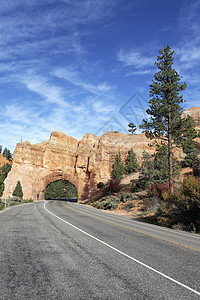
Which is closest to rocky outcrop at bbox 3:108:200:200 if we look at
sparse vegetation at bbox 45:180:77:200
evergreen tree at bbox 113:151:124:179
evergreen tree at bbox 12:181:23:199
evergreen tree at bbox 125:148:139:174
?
evergreen tree at bbox 12:181:23:199

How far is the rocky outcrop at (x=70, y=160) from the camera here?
51.9 m

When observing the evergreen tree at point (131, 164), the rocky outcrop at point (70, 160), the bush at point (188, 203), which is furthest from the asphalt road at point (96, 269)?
the rocky outcrop at point (70, 160)

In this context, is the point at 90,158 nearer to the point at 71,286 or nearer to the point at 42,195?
the point at 42,195

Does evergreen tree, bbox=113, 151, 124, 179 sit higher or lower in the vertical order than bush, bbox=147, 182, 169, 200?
higher

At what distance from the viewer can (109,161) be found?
58344 millimetres

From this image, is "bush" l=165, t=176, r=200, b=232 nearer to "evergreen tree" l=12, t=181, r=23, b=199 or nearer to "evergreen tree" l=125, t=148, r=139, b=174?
"evergreen tree" l=125, t=148, r=139, b=174

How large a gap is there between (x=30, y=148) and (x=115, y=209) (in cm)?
3405

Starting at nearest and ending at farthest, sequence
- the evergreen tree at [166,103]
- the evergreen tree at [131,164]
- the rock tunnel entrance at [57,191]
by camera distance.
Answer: the evergreen tree at [166,103]
the evergreen tree at [131,164]
the rock tunnel entrance at [57,191]

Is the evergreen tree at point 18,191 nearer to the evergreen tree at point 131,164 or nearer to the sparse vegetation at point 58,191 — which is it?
the evergreen tree at point 131,164

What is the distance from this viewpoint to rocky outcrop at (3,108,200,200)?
51941 millimetres

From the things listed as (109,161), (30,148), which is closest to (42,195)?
(30,148)

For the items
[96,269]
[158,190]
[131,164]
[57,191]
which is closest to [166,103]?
[158,190]

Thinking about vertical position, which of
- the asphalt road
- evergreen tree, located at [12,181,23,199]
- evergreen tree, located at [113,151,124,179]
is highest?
evergreen tree, located at [113,151,124,179]

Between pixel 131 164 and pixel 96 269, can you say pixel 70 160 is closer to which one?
pixel 131 164
